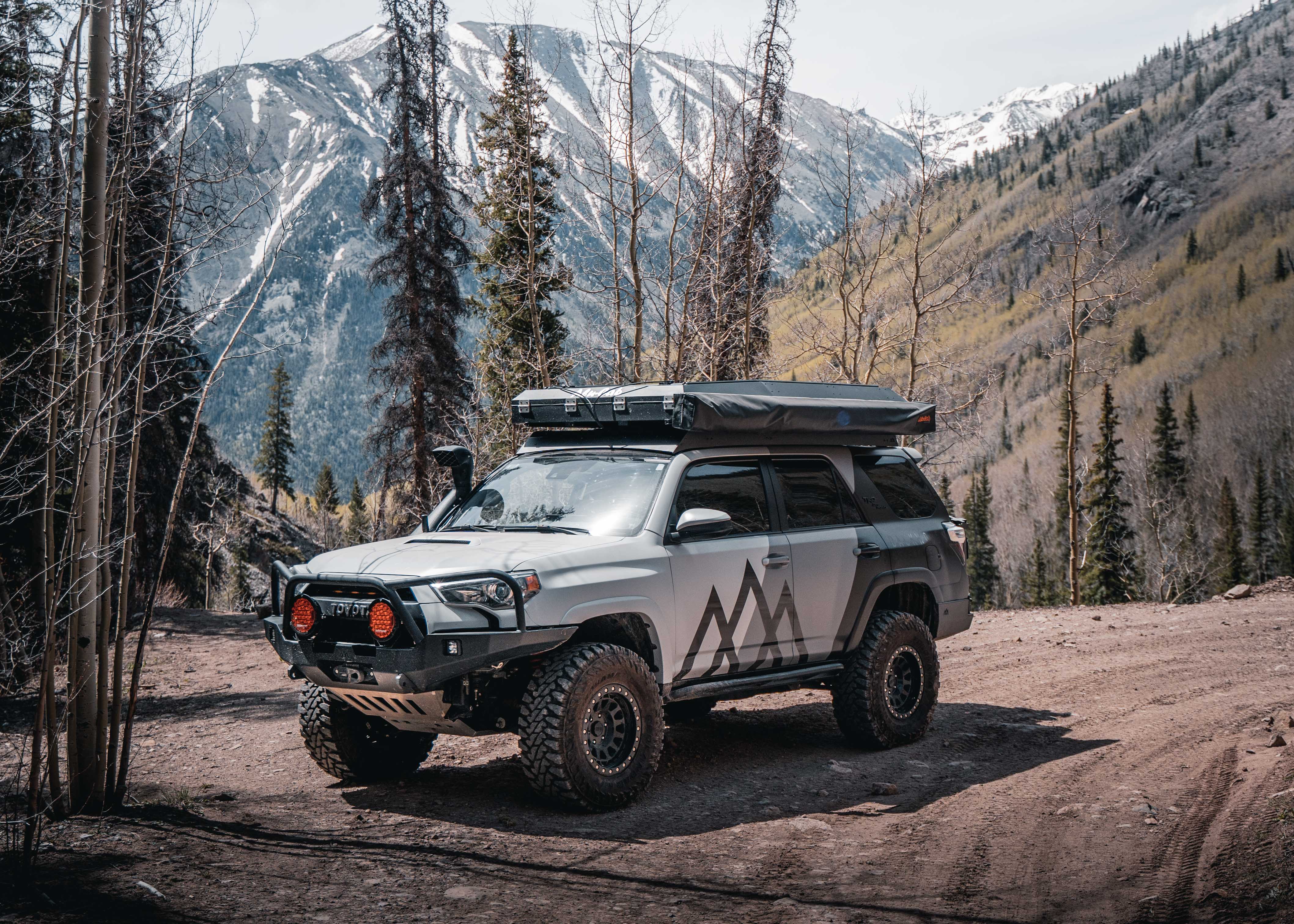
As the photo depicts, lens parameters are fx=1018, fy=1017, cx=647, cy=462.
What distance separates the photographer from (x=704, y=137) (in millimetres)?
15695

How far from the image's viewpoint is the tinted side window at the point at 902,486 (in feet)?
26.5

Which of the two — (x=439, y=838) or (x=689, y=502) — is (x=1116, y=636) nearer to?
(x=689, y=502)

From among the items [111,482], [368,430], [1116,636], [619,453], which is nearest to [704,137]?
[1116,636]

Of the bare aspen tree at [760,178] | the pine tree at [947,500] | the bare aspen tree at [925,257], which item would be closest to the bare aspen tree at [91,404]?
the pine tree at [947,500]

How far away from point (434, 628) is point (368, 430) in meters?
22.7

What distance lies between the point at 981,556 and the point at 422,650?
88.7 meters

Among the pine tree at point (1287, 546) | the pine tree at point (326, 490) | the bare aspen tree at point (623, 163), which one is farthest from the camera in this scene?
the pine tree at point (326, 490)

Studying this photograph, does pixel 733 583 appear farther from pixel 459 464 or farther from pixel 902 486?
pixel 902 486

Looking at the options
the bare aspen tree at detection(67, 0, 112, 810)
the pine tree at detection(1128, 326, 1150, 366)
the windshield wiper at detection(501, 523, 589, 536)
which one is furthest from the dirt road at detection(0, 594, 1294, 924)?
the pine tree at detection(1128, 326, 1150, 366)

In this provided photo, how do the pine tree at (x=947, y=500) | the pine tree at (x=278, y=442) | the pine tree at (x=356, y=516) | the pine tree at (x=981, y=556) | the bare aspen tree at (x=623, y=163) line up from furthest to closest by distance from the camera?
the pine tree at (x=981, y=556) → the pine tree at (x=356, y=516) → the pine tree at (x=278, y=442) → the bare aspen tree at (x=623, y=163) → the pine tree at (x=947, y=500)

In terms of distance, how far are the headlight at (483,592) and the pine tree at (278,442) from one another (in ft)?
215

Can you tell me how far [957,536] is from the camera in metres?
8.32

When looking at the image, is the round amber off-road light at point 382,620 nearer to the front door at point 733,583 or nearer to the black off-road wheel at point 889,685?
the front door at point 733,583

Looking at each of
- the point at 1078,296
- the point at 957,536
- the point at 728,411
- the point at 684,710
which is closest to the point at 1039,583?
the point at 1078,296
